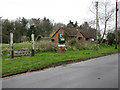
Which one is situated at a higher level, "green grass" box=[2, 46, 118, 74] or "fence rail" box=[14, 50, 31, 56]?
"fence rail" box=[14, 50, 31, 56]

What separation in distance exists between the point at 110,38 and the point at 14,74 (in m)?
36.0

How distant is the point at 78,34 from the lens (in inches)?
1923

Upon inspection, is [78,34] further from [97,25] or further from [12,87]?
[12,87]

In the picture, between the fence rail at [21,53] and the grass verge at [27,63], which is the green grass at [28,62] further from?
the fence rail at [21,53]

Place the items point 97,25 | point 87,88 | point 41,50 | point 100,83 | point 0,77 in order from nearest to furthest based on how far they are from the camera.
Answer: point 87,88
point 100,83
point 0,77
point 41,50
point 97,25

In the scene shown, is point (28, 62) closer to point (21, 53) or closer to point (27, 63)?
point (27, 63)

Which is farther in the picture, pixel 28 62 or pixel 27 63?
pixel 28 62

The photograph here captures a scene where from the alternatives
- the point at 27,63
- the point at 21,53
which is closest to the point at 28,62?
the point at 27,63

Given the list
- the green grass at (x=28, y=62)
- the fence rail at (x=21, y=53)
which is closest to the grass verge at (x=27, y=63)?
the green grass at (x=28, y=62)

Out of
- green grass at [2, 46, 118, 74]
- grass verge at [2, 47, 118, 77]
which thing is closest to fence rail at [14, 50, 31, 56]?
green grass at [2, 46, 118, 74]

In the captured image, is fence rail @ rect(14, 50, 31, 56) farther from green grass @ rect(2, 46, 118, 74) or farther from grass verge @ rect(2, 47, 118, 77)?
grass verge @ rect(2, 47, 118, 77)

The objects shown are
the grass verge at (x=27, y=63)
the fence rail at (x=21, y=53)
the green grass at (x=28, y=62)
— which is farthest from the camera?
the fence rail at (x=21, y=53)

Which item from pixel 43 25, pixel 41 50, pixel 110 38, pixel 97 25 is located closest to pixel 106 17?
pixel 97 25

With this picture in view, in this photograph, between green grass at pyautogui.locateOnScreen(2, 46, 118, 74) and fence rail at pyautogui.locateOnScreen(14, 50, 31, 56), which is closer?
green grass at pyautogui.locateOnScreen(2, 46, 118, 74)
